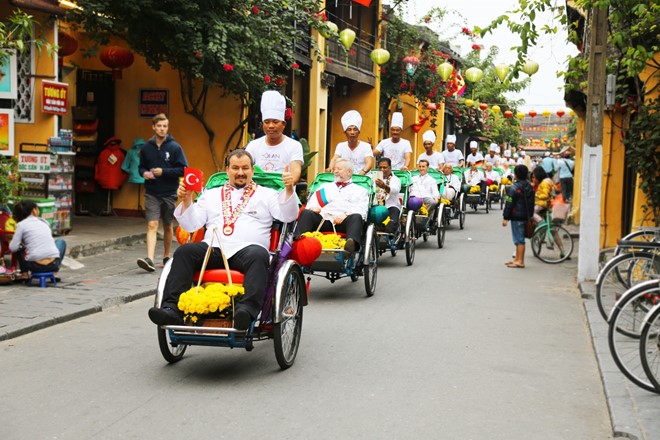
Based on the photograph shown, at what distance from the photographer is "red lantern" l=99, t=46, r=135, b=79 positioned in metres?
16.0

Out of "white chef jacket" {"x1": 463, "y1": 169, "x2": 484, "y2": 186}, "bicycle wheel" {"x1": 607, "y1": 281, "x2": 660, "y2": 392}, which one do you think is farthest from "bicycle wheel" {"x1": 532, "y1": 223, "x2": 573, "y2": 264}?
"white chef jacket" {"x1": 463, "y1": 169, "x2": 484, "y2": 186}

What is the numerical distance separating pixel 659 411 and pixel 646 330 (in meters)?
0.62

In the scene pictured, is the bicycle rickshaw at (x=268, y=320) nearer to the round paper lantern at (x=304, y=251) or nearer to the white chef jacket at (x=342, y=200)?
the round paper lantern at (x=304, y=251)

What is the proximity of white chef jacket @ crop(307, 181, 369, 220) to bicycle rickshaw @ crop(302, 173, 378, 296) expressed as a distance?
19 centimetres

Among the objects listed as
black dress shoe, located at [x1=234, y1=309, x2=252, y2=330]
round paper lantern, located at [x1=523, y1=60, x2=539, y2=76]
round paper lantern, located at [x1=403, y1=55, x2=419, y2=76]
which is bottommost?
black dress shoe, located at [x1=234, y1=309, x2=252, y2=330]

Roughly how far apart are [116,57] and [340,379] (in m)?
11.2

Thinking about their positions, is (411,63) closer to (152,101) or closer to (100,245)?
(152,101)

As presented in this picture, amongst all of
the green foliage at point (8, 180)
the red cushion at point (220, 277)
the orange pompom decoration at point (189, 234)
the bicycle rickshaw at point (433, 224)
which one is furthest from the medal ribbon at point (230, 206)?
the bicycle rickshaw at point (433, 224)

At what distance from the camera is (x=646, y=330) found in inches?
238

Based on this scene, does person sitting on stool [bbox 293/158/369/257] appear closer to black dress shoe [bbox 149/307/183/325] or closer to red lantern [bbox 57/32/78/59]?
Result: black dress shoe [bbox 149/307/183/325]

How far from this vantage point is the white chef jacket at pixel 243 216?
22.1 feet

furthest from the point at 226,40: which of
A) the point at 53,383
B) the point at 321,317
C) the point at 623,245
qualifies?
the point at 53,383

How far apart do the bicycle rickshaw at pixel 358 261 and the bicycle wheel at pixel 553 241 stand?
4751 mm

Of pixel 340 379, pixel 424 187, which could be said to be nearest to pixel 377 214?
pixel 340 379
